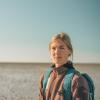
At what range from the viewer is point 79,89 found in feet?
5.51

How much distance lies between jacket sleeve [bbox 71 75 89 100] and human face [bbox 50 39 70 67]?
16 cm

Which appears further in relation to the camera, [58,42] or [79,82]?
[58,42]

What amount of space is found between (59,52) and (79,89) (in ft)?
0.74

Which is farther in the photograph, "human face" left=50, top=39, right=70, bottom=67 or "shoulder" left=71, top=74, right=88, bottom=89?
"human face" left=50, top=39, right=70, bottom=67

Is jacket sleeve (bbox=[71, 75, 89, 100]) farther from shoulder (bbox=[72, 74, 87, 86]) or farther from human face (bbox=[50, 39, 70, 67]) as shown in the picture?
human face (bbox=[50, 39, 70, 67])

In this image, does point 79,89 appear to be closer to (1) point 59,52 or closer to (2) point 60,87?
(2) point 60,87

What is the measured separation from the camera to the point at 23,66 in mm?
13234

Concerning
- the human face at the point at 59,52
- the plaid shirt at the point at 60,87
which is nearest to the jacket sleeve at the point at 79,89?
the plaid shirt at the point at 60,87

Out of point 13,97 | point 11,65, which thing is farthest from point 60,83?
point 11,65

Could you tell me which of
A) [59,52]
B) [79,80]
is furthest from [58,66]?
[79,80]

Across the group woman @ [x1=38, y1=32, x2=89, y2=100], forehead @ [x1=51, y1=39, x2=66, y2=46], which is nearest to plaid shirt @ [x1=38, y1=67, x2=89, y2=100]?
woman @ [x1=38, y1=32, x2=89, y2=100]

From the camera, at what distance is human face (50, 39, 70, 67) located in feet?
A: 5.88

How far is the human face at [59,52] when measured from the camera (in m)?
1.79

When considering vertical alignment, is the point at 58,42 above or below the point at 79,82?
above
